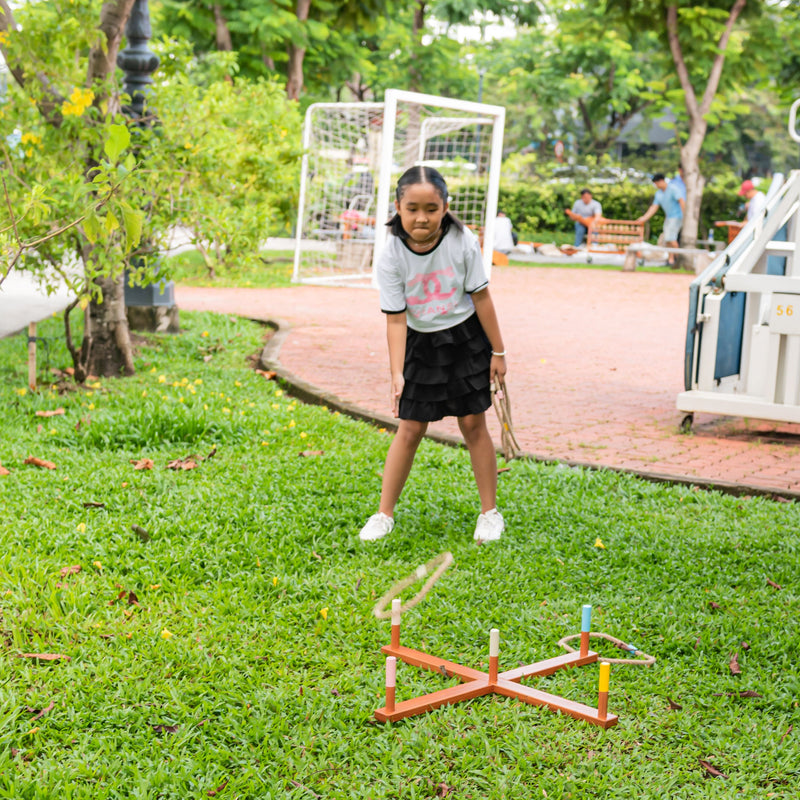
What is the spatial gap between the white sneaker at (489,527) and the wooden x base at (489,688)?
3.81ft

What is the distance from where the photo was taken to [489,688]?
10.9ft

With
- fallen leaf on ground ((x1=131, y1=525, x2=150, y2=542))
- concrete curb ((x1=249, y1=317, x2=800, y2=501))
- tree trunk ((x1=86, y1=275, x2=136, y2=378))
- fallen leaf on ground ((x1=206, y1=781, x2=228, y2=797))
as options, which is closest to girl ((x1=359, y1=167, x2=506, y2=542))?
fallen leaf on ground ((x1=131, y1=525, x2=150, y2=542))

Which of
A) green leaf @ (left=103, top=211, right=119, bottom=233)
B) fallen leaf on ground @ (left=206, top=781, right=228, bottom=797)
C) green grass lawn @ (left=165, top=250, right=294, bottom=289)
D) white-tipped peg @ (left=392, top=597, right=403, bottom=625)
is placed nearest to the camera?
green leaf @ (left=103, top=211, right=119, bottom=233)

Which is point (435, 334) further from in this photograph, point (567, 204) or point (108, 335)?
point (567, 204)

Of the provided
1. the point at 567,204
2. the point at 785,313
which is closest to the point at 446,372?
the point at 785,313

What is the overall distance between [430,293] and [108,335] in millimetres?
3971

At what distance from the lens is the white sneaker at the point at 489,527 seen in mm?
4723

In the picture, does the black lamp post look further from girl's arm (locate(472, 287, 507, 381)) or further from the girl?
girl's arm (locate(472, 287, 507, 381))

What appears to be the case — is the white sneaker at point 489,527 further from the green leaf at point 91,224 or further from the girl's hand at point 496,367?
the green leaf at point 91,224

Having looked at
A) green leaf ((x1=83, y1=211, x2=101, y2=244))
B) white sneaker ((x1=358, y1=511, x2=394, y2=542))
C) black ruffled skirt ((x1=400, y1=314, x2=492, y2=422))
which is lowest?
white sneaker ((x1=358, y1=511, x2=394, y2=542))

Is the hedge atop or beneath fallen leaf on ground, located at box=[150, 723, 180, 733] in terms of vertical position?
atop

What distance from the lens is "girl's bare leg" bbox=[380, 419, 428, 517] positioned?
4770 mm

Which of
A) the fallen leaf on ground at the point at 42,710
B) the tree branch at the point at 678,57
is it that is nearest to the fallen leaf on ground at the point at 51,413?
the fallen leaf on ground at the point at 42,710

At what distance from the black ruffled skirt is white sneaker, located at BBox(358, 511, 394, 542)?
0.45m
